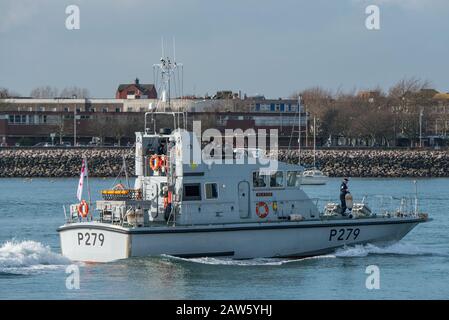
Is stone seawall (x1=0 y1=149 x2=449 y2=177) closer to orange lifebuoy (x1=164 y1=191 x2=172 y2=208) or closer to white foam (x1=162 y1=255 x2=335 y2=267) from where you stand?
white foam (x1=162 y1=255 x2=335 y2=267)

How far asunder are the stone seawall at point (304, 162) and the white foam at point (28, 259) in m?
57.0

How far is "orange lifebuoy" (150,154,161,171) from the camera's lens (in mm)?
31938

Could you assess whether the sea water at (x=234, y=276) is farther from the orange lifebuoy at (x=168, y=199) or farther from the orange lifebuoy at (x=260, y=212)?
the orange lifebuoy at (x=168, y=199)

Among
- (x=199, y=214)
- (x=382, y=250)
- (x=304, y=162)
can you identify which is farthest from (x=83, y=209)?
(x=304, y=162)

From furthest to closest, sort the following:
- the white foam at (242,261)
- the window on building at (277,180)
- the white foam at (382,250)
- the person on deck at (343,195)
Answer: the person on deck at (343,195) → the white foam at (382,250) → the window on building at (277,180) → the white foam at (242,261)

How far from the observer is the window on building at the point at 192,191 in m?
31.5

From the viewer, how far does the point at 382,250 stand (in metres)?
33.8

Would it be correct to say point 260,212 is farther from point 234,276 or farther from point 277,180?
point 234,276

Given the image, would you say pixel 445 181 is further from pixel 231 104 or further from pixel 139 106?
pixel 139 106

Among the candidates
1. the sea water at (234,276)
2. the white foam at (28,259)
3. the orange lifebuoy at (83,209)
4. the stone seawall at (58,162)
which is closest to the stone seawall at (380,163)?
the stone seawall at (58,162)

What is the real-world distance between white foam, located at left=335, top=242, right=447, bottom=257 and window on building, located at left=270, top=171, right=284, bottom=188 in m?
2.46
